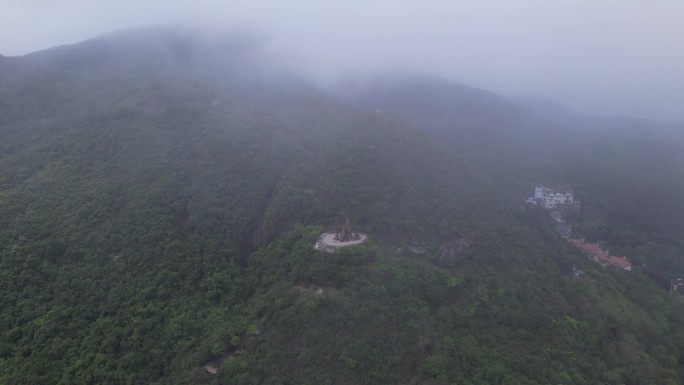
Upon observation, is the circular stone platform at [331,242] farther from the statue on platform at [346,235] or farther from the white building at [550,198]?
the white building at [550,198]

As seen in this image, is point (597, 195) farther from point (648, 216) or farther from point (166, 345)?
point (166, 345)

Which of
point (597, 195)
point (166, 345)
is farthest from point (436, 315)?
point (597, 195)

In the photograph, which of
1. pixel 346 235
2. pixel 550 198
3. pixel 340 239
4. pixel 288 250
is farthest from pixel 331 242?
pixel 550 198

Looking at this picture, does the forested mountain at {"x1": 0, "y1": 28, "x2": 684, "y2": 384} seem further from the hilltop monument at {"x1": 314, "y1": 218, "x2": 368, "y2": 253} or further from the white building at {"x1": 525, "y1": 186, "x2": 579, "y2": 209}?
the white building at {"x1": 525, "y1": 186, "x2": 579, "y2": 209}

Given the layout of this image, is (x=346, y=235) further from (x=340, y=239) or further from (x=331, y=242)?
(x=331, y=242)

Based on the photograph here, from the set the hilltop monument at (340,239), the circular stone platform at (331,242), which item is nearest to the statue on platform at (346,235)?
the hilltop monument at (340,239)

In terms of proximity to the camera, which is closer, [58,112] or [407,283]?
[407,283]

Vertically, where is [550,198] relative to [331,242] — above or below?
below
